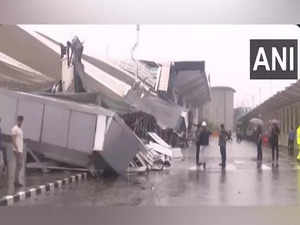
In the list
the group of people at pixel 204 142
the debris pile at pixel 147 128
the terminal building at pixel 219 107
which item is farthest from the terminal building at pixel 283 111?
the debris pile at pixel 147 128

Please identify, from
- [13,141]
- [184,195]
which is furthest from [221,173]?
[13,141]

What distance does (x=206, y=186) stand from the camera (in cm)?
696

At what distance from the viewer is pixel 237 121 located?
7.41 meters

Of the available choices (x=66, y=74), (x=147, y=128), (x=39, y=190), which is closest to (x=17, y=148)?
(x=39, y=190)

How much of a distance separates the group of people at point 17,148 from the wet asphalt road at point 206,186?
375 millimetres

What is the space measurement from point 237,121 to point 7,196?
2.92 meters

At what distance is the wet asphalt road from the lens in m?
6.59

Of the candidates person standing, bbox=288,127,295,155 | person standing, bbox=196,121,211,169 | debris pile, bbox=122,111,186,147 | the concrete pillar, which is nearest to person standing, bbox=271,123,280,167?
person standing, bbox=288,127,295,155

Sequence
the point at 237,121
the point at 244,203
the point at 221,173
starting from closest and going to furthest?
the point at 244,203 < the point at 221,173 < the point at 237,121

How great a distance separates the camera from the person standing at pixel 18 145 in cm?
678

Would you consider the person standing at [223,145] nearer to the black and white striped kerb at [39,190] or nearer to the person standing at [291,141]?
the person standing at [291,141]

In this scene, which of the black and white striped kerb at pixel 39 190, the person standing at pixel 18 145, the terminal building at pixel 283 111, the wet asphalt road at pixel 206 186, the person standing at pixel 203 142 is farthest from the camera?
the person standing at pixel 203 142

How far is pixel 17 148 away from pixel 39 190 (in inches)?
22.2

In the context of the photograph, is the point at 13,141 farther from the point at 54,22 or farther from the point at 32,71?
the point at 54,22
